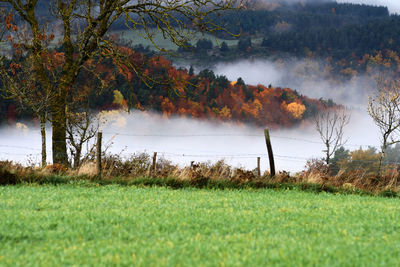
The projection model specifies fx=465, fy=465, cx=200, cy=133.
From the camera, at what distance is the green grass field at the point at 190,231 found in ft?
22.0

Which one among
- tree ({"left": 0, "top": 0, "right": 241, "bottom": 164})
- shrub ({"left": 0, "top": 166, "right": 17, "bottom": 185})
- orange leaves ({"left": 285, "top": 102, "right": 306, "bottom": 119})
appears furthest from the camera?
orange leaves ({"left": 285, "top": 102, "right": 306, "bottom": 119})

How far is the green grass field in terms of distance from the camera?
6.72m

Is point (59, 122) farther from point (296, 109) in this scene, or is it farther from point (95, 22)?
point (296, 109)

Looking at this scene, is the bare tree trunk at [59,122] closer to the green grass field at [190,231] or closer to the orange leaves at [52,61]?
the orange leaves at [52,61]

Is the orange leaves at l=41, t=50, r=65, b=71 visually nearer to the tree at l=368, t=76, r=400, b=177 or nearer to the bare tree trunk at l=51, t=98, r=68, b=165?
the bare tree trunk at l=51, t=98, r=68, b=165

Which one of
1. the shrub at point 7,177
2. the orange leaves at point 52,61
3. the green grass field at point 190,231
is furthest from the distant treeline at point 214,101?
the green grass field at point 190,231

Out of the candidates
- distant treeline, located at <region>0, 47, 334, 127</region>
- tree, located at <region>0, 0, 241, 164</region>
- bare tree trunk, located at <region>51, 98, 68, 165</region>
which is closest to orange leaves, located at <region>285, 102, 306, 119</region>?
distant treeline, located at <region>0, 47, 334, 127</region>

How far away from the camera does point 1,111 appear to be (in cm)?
6100

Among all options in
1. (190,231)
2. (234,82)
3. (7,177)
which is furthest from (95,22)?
(234,82)

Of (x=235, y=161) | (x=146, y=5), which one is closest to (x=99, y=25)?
(x=146, y=5)

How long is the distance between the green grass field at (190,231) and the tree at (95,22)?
8.91 meters

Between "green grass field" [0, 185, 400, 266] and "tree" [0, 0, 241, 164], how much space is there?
8.91m

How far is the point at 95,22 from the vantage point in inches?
816

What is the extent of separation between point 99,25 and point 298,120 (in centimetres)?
10575
